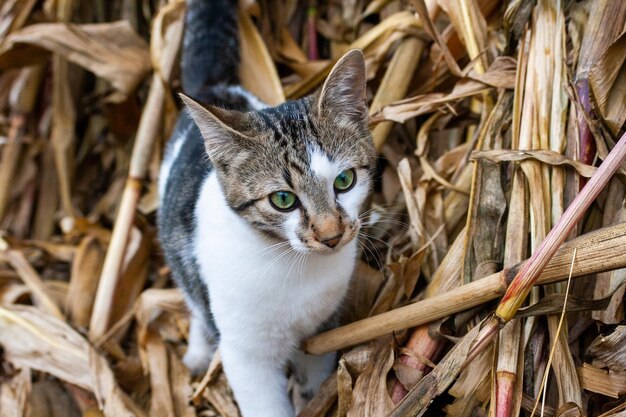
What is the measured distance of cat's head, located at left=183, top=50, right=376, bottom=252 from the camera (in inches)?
69.1

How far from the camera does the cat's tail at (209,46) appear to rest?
270cm

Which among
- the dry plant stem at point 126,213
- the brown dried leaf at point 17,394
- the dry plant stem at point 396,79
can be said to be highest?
the dry plant stem at point 396,79

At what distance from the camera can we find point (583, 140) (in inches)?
75.6

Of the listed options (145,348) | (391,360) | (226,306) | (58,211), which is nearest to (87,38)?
(58,211)

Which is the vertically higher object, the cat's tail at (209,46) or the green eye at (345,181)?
the cat's tail at (209,46)

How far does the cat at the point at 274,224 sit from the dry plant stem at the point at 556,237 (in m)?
0.43

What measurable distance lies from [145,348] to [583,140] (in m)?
1.74

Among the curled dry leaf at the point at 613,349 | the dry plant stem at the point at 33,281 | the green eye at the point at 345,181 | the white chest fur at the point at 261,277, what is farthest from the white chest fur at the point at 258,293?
the dry plant stem at the point at 33,281

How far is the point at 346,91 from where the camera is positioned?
6.11 feet

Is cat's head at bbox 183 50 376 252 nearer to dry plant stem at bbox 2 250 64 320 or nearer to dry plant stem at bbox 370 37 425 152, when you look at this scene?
dry plant stem at bbox 370 37 425 152

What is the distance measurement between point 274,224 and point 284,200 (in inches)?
2.9

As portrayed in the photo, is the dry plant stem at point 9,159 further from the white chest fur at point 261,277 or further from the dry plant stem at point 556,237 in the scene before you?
the dry plant stem at point 556,237

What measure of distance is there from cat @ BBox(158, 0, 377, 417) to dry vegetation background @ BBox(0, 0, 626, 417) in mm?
158

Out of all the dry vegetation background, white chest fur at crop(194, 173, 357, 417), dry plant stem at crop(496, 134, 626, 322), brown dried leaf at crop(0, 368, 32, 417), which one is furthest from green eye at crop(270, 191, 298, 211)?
brown dried leaf at crop(0, 368, 32, 417)
